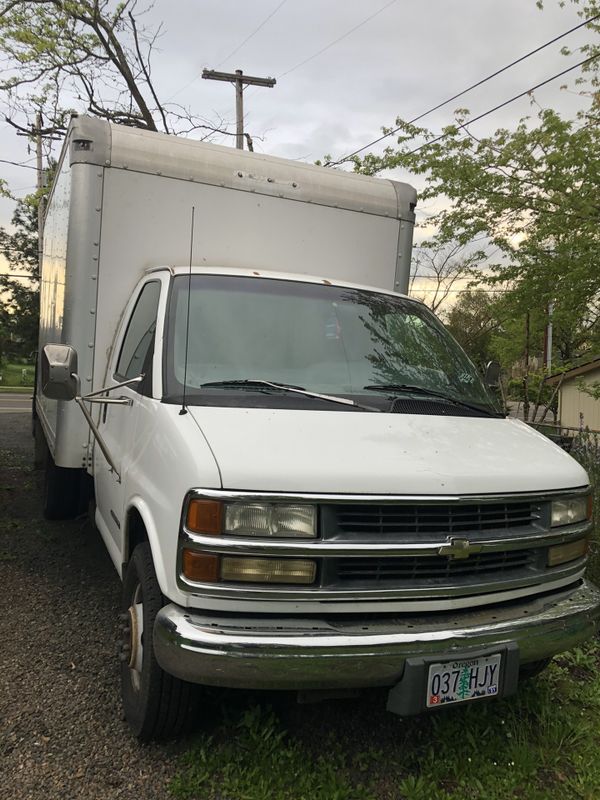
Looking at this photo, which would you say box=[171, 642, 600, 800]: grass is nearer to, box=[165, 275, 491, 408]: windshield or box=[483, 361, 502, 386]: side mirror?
box=[165, 275, 491, 408]: windshield

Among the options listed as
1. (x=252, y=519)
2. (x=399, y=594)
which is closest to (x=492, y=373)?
(x=399, y=594)

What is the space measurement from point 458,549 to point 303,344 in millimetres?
1369

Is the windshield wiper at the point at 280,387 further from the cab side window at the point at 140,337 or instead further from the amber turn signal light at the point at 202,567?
the amber turn signal light at the point at 202,567

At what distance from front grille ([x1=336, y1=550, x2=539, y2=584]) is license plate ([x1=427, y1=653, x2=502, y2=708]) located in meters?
0.30

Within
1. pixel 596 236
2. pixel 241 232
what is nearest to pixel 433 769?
pixel 241 232

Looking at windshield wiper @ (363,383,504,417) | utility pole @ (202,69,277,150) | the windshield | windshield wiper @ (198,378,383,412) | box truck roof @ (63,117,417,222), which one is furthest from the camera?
utility pole @ (202,69,277,150)

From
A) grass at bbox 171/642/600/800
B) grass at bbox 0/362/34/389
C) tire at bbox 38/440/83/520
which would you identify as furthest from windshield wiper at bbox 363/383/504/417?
grass at bbox 0/362/34/389

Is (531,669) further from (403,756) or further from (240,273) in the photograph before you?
(240,273)

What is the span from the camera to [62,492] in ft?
16.7

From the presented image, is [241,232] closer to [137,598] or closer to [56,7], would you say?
[137,598]

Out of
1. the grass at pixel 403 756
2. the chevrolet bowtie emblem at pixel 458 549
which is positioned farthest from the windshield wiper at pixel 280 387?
the grass at pixel 403 756

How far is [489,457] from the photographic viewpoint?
2.59 metres

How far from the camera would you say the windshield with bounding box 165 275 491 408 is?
9.77 feet

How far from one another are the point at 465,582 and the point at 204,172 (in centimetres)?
306
